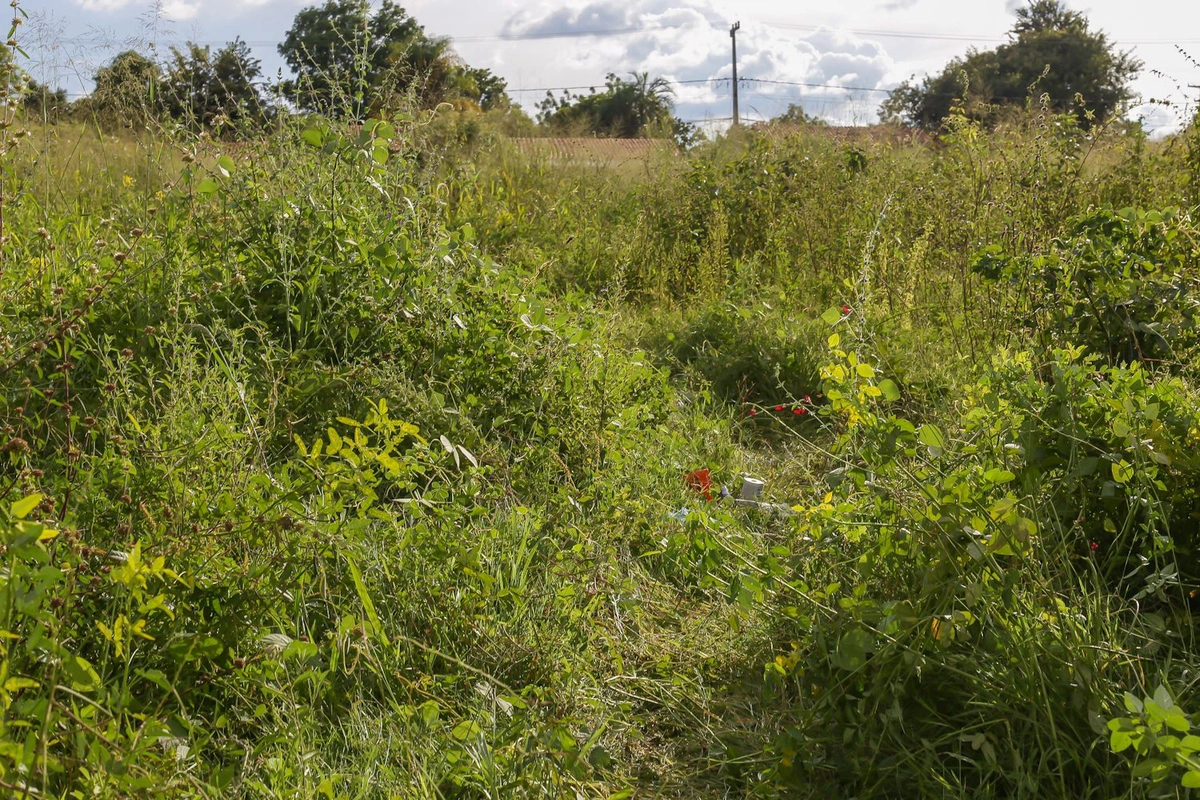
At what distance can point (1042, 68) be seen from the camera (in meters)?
28.9

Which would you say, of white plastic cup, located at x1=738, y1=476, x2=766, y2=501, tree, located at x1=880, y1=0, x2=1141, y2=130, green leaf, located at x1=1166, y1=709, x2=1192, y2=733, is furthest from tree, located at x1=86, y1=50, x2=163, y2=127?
tree, located at x1=880, y1=0, x2=1141, y2=130

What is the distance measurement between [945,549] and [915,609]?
0.14 m

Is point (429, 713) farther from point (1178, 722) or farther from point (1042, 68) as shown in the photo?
point (1042, 68)

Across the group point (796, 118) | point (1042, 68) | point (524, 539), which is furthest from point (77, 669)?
point (1042, 68)

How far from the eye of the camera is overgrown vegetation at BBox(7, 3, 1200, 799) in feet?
5.72

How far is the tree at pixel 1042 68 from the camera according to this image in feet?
95.0

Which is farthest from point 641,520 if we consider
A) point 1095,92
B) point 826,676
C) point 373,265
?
point 1095,92

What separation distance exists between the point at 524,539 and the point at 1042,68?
31.8 metres

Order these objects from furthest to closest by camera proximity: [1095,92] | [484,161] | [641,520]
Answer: [1095,92] < [484,161] < [641,520]

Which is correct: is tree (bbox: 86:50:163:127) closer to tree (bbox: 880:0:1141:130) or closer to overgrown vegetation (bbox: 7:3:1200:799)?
overgrown vegetation (bbox: 7:3:1200:799)

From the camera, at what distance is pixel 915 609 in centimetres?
187

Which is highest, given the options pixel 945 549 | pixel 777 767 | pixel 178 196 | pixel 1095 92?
pixel 1095 92

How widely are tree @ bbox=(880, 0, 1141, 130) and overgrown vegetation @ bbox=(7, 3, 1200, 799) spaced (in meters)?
27.1

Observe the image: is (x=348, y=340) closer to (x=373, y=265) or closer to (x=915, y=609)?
(x=373, y=265)
